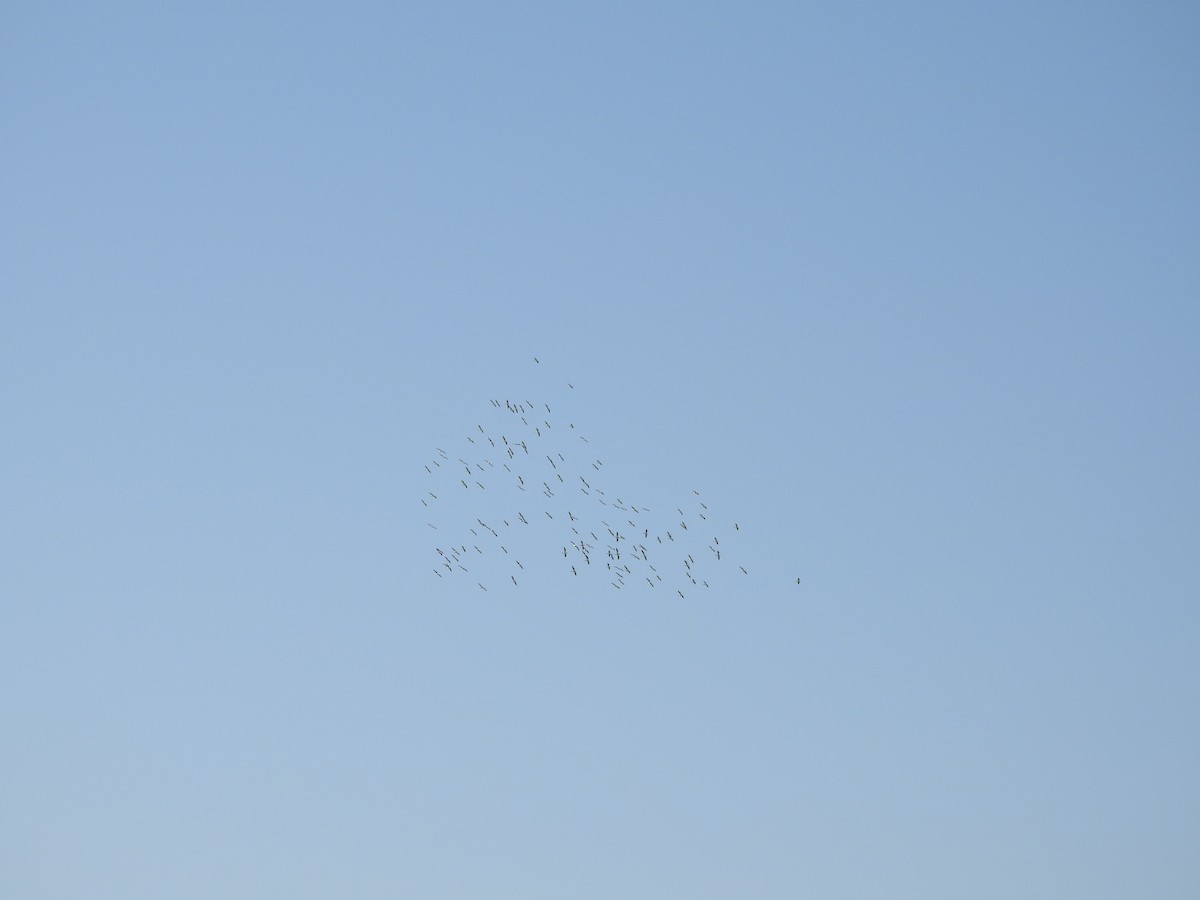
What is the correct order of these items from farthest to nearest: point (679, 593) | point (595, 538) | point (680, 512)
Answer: point (679, 593) < point (680, 512) < point (595, 538)

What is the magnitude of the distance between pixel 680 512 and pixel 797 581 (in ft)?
45.3

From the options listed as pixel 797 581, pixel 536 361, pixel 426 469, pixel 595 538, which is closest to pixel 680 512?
pixel 595 538

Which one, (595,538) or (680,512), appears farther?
(680,512)

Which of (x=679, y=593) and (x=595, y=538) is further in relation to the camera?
(x=679, y=593)

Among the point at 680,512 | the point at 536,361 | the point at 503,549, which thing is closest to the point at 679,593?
the point at 680,512

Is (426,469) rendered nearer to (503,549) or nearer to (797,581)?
(503,549)

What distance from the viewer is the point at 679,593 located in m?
76.3

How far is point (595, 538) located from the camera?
212 feet

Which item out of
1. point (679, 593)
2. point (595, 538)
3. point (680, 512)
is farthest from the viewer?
point (679, 593)

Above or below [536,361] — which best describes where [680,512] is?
below

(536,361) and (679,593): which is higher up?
(536,361)

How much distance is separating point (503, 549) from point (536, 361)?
17.4 metres

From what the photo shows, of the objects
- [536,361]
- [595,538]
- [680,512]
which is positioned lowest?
[595,538]

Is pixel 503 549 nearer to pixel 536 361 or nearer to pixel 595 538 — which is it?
pixel 595 538
